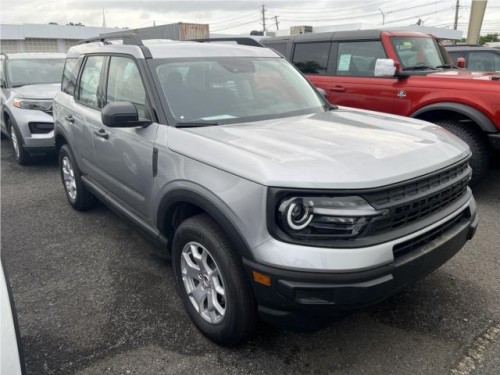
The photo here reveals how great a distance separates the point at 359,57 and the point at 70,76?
387 centimetres

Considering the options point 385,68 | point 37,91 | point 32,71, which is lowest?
point 37,91

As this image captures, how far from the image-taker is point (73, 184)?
4.80 meters

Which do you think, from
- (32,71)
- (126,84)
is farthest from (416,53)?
(32,71)

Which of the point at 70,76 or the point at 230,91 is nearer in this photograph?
the point at 230,91

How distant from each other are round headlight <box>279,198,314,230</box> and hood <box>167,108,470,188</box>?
9 centimetres

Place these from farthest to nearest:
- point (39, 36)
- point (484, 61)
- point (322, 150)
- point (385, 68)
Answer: point (39, 36) < point (484, 61) < point (385, 68) < point (322, 150)

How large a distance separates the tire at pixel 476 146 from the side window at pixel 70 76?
4409mm

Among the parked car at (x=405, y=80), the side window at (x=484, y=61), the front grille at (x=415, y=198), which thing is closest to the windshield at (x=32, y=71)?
the parked car at (x=405, y=80)

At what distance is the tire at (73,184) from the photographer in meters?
4.54

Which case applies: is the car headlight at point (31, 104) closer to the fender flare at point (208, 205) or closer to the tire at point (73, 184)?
the tire at point (73, 184)

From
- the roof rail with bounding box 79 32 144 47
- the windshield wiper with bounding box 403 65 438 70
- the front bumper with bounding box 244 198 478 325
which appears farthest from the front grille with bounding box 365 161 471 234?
the windshield wiper with bounding box 403 65 438 70

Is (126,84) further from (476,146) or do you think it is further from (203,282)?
(476,146)

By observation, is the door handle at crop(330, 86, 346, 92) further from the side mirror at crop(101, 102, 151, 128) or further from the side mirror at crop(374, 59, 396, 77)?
the side mirror at crop(101, 102, 151, 128)

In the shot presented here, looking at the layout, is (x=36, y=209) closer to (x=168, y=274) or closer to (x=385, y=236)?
(x=168, y=274)
